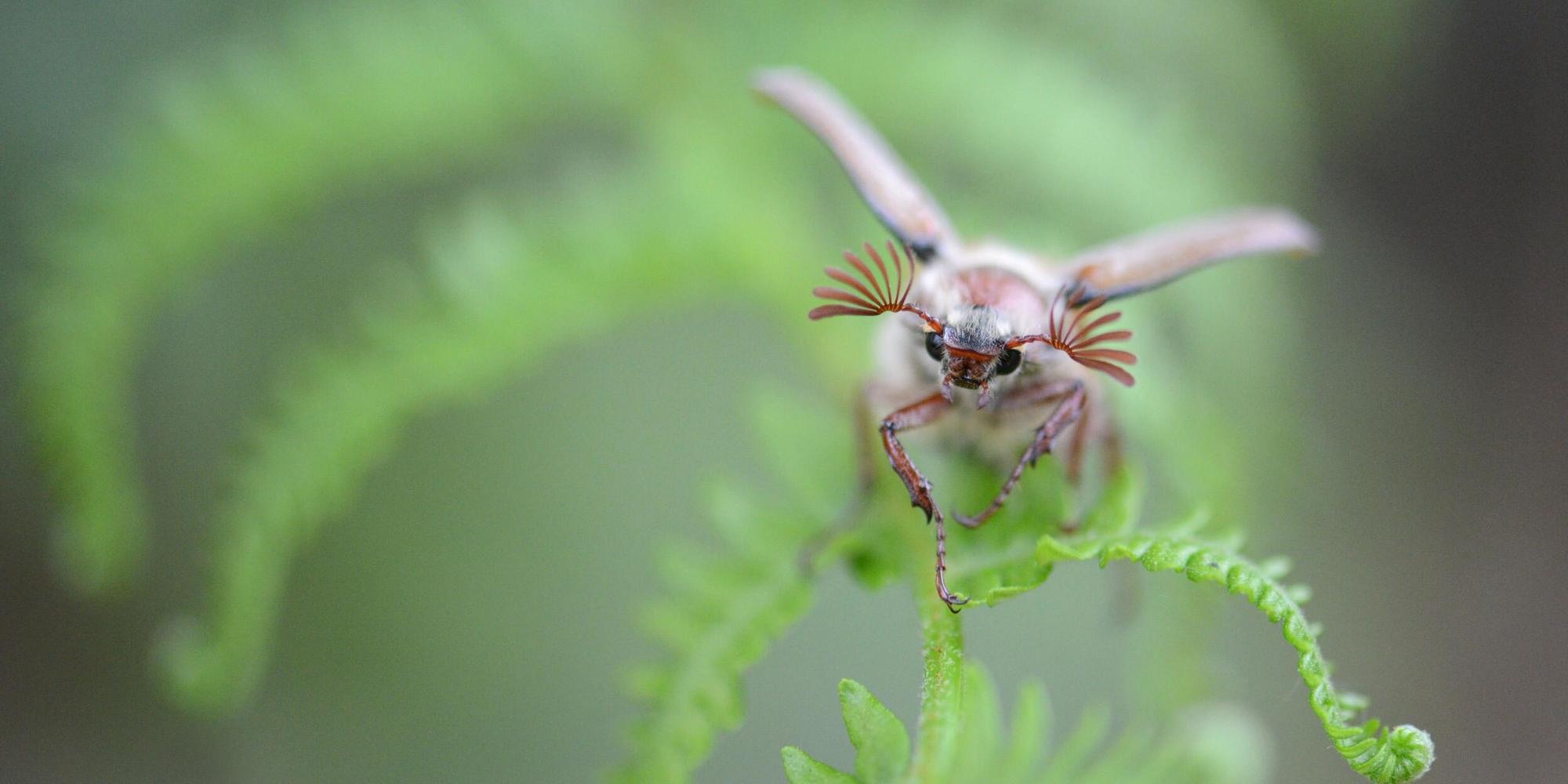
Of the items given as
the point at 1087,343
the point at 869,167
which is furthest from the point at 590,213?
the point at 1087,343

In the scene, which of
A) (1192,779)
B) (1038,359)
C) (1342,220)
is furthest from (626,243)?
(1342,220)

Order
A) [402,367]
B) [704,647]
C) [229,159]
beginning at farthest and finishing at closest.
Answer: [229,159] < [402,367] < [704,647]

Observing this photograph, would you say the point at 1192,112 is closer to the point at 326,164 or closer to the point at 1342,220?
the point at 1342,220

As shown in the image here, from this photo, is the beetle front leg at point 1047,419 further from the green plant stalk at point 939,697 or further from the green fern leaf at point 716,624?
the green fern leaf at point 716,624

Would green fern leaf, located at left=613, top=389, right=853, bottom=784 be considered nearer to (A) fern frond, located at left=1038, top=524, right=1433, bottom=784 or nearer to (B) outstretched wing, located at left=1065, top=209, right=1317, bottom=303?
(A) fern frond, located at left=1038, top=524, right=1433, bottom=784

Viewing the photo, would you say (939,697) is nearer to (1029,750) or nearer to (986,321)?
(1029,750)

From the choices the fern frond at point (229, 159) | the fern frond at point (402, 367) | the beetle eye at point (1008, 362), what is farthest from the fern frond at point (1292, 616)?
the fern frond at point (229, 159)
